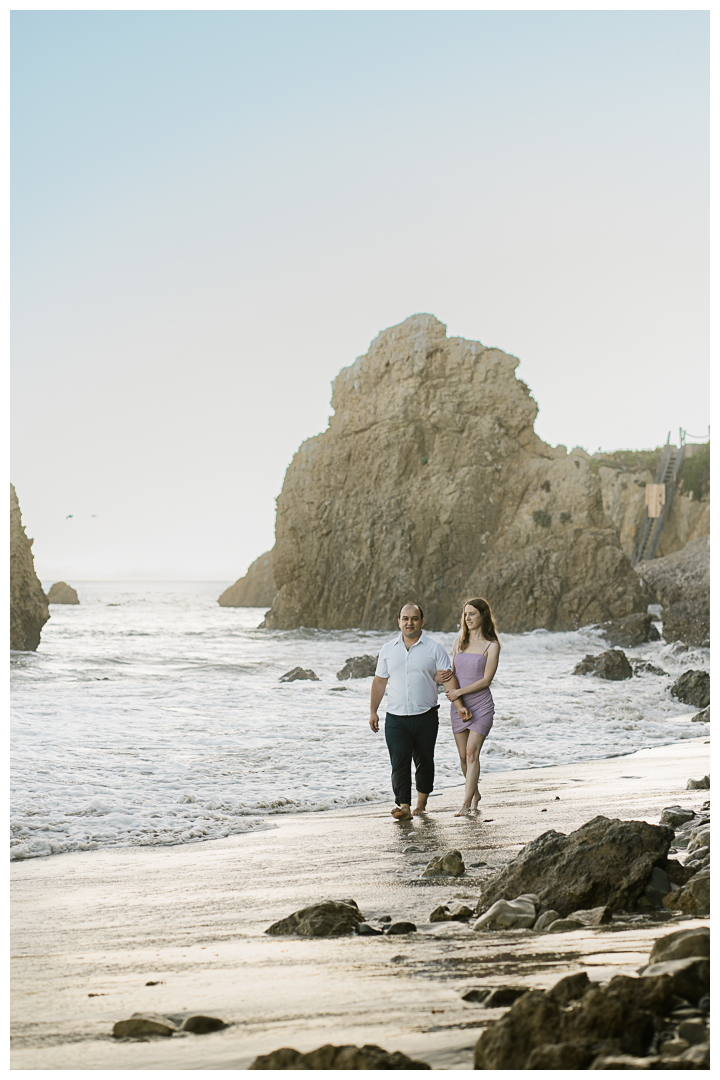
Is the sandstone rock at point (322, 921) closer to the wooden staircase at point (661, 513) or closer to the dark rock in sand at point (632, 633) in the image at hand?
the dark rock in sand at point (632, 633)

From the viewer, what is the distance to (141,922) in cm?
401

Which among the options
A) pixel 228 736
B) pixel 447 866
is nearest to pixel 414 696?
pixel 447 866

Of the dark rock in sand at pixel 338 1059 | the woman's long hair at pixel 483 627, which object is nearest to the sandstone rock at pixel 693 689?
the woman's long hair at pixel 483 627

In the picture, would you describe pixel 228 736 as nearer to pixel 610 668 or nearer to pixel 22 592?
pixel 610 668

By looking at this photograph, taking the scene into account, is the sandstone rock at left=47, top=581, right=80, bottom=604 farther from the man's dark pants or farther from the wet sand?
the wet sand

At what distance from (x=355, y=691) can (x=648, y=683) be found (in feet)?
19.1

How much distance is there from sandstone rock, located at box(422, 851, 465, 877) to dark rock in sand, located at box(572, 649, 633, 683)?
1320 centimetres

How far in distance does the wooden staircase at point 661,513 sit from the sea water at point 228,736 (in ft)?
73.9

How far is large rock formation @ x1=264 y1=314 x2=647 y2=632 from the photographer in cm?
3253

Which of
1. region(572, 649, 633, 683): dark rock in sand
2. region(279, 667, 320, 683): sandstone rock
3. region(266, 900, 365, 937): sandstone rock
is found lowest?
region(279, 667, 320, 683): sandstone rock

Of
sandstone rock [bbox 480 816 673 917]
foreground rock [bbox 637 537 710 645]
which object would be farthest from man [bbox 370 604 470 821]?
foreground rock [bbox 637 537 710 645]

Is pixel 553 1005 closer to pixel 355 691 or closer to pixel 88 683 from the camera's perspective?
pixel 355 691

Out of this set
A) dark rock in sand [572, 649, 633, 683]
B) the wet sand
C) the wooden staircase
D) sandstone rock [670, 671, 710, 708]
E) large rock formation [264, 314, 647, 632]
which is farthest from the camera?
the wooden staircase

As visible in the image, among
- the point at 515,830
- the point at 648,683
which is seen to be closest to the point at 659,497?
the point at 648,683
